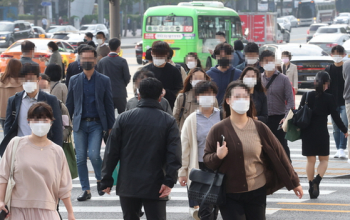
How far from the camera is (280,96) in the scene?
26.1ft

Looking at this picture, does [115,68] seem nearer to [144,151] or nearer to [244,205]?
[144,151]

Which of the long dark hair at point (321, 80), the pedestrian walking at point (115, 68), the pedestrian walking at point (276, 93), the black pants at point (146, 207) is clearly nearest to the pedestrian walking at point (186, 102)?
the pedestrian walking at point (276, 93)

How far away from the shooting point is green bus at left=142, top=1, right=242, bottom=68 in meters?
26.3

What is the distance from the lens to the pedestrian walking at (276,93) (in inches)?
312

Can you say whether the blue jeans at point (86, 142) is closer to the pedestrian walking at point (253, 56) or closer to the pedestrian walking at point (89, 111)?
the pedestrian walking at point (89, 111)

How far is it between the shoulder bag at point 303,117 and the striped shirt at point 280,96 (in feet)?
1.23

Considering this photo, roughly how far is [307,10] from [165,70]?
67.0m

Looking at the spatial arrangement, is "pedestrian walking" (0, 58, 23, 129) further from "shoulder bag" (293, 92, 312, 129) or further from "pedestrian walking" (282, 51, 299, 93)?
"pedestrian walking" (282, 51, 299, 93)

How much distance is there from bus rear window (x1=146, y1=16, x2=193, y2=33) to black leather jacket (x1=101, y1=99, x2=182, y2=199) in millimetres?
21869

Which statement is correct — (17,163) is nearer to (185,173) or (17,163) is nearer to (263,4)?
(185,173)

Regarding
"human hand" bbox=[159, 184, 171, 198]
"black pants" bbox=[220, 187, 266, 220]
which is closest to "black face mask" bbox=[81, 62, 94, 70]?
"human hand" bbox=[159, 184, 171, 198]

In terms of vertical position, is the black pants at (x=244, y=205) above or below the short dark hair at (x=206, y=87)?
below

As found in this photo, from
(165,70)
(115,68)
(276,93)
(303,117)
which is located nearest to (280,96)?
(276,93)

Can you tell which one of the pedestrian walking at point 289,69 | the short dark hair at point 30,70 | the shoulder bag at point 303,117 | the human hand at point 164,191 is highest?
the short dark hair at point 30,70
